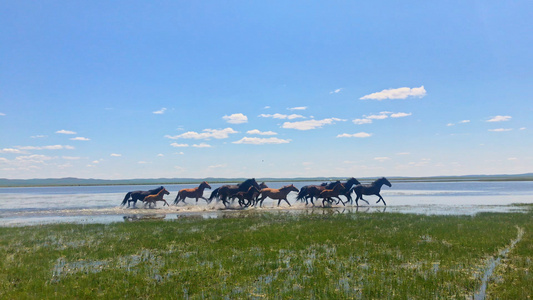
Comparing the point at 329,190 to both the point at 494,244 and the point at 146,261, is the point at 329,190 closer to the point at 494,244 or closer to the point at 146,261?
the point at 494,244

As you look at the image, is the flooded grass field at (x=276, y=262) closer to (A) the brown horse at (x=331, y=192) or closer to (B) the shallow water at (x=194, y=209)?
(B) the shallow water at (x=194, y=209)

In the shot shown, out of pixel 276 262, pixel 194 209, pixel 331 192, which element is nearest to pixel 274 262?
pixel 276 262

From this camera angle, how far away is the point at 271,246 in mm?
11352

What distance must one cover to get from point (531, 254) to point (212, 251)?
9993 millimetres

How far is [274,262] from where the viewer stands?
9.22 m

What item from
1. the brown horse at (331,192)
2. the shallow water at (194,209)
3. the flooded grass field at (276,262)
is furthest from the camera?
the brown horse at (331,192)

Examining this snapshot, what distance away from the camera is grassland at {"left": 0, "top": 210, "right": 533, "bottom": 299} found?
688cm

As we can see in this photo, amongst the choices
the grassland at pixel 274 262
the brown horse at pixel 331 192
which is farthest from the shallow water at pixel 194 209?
the grassland at pixel 274 262

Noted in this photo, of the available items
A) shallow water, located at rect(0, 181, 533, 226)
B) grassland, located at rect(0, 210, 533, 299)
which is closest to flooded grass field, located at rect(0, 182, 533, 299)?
grassland, located at rect(0, 210, 533, 299)

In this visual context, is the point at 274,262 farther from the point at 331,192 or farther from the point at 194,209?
the point at 331,192

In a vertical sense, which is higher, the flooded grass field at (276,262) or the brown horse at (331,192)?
the brown horse at (331,192)

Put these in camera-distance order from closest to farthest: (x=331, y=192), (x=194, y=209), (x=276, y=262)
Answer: (x=276, y=262) < (x=194, y=209) < (x=331, y=192)

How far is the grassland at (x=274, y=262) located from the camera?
22.6ft

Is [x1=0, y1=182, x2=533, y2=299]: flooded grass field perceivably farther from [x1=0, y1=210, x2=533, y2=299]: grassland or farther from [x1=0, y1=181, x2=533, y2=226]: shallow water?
[x1=0, y1=181, x2=533, y2=226]: shallow water
